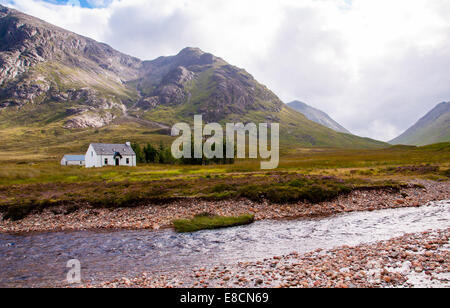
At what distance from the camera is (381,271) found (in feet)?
42.8

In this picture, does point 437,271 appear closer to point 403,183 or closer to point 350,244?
point 350,244

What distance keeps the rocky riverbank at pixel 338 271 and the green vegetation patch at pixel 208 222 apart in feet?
32.0

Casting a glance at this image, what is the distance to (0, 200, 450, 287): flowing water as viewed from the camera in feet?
54.0

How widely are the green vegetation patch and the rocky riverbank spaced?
974 centimetres

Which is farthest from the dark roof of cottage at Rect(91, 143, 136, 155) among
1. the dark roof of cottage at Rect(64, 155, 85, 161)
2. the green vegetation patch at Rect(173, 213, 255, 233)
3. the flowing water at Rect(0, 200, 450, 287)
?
the green vegetation patch at Rect(173, 213, 255, 233)

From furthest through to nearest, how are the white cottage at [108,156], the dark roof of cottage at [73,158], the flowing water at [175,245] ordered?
1. the dark roof of cottage at [73,158]
2. the white cottage at [108,156]
3. the flowing water at [175,245]

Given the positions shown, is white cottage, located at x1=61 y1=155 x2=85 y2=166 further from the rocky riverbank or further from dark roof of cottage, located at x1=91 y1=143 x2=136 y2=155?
the rocky riverbank

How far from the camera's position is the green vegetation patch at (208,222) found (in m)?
25.3

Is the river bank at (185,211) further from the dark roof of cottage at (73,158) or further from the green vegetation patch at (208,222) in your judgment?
the dark roof of cottage at (73,158)

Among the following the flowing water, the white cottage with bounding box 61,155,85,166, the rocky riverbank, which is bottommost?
the flowing water

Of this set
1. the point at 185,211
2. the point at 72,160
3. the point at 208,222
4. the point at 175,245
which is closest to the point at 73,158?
the point at 72,160

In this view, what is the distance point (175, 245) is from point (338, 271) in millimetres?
12712

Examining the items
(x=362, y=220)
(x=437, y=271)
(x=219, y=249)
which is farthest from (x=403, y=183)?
(x=219, y=249)

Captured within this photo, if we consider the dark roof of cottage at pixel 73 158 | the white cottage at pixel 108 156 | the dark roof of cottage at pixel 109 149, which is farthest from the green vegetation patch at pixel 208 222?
the dark roof of cottage at pixel 73 158
